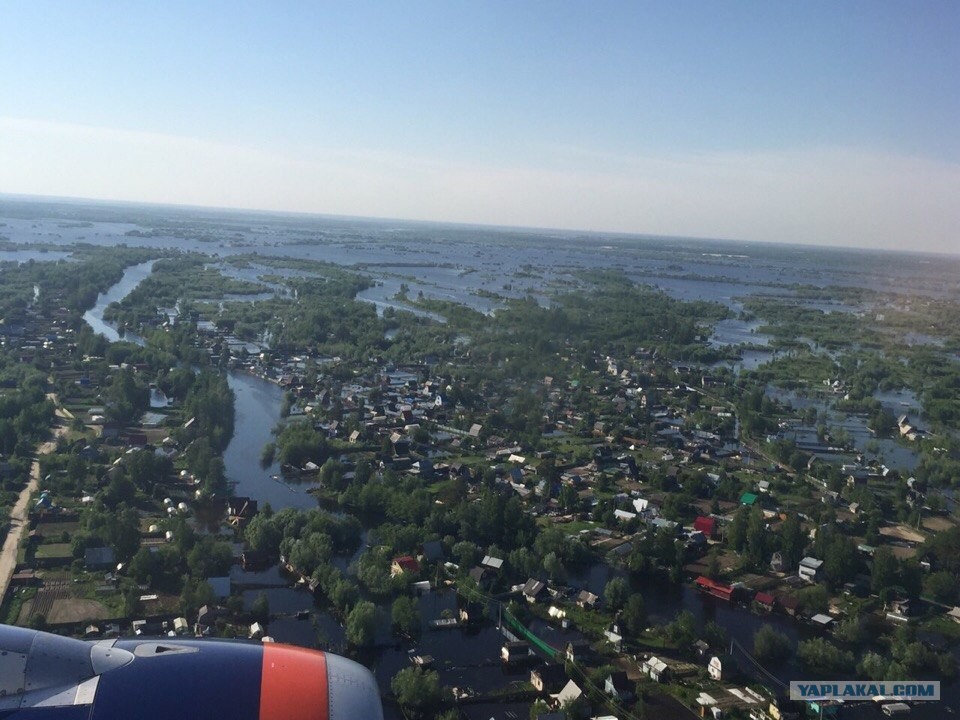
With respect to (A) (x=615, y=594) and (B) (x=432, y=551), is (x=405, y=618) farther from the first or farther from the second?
(A) (x=615, y=594)

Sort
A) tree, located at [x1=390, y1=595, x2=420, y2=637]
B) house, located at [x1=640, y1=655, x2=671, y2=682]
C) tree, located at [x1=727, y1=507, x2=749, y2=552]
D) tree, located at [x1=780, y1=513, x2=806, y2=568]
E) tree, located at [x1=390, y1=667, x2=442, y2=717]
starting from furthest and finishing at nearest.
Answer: tree, located at [x1=727, y1=507, x2=749, y2=552]
tree, located at [x1=780, y1=513, x2=806, y2=568]
tree, located at [x1=390, y1=595, x2=420, y2=637]
house, located at [x1=640, y1=655, x2=671, y2=682]
tree, located at [x1=390, y1=667, x2=442, y2=717]

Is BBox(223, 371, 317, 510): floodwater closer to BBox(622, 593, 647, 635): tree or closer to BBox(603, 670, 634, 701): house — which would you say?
BBox(622, 593, 647, 635): tree

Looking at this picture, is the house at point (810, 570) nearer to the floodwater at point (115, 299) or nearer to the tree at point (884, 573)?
the tree at point (884, 573)

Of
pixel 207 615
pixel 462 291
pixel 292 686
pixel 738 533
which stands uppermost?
pixel 292 686

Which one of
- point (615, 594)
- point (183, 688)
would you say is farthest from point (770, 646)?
point (183, 688)

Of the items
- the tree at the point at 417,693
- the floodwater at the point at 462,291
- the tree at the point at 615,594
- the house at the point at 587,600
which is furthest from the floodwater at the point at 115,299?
the tree at the point at 417,693

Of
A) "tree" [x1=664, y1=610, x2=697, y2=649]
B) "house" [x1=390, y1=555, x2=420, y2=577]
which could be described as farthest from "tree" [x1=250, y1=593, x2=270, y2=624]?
"tree" [x1=664, y1=610, x2=697, y2=649]

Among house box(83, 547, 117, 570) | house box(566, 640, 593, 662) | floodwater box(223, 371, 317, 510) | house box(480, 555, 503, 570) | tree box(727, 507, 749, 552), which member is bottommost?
floodwater box(223, 371, 317, 510)

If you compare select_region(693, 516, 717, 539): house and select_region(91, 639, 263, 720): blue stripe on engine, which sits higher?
select_region(91, 639, 263, 720): blue stripe on engine
